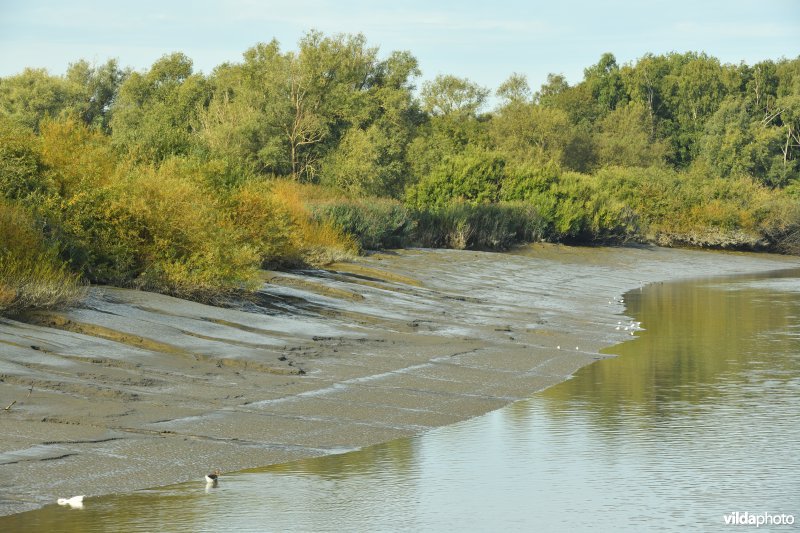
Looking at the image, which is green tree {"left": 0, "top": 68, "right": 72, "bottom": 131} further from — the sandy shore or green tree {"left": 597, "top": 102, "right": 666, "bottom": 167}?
the sandy shore

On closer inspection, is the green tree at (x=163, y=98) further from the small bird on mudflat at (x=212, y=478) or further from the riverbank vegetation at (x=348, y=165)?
the small bird on mudflat at (x=212, y=478)

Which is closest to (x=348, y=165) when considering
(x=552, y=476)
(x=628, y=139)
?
(x=628, y=139)

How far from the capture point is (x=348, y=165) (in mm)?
58031

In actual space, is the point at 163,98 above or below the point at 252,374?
above

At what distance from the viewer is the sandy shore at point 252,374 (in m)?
10.2

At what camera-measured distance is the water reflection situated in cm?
875

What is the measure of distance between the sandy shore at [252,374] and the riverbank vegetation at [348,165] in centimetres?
151

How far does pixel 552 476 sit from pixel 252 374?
516 cm

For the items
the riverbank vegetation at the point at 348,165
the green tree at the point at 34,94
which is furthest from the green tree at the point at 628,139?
the green tree at the point at 34,94

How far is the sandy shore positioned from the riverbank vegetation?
151cm

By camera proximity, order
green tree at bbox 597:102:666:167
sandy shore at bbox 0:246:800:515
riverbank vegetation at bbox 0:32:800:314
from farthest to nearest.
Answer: green tree at bbox 597:102:666:167 < riverbank vegetation at bbox 0:32:800:314 < sandy shore at bbox 0:246:800:515

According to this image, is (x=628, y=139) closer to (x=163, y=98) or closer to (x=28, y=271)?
(x=163, y=98)

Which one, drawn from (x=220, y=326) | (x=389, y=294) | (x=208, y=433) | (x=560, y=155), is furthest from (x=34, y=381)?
(x=560, y=155)

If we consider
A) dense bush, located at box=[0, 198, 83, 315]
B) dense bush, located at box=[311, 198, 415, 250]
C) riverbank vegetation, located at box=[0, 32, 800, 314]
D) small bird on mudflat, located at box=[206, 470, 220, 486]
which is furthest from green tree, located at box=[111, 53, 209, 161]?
small bird on mudflat, located at box=[206, 470, 220, 486]
